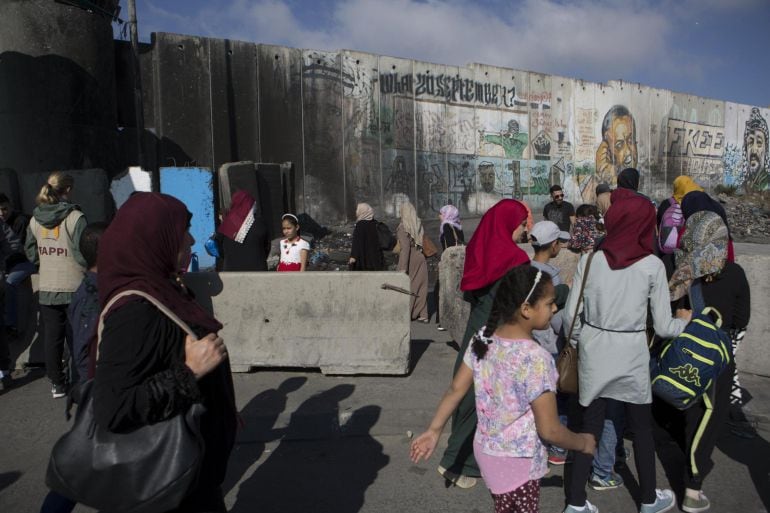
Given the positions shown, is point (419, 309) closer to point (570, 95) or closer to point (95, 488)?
point (95, 488)

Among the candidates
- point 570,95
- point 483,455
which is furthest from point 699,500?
point 570,95

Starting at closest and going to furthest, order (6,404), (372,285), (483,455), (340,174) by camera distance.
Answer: (483,455) < (6,404) < (372,285) < (340,174)

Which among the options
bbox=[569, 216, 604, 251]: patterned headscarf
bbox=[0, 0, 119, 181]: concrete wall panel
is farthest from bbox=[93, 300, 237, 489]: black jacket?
bbox=[0, 0, 119, 181]: concrete wall panel

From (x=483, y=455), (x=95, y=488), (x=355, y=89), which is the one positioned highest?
(x=355, y=89)

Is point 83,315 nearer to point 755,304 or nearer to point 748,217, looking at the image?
point 755,304

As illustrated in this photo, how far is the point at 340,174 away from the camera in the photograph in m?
16.0

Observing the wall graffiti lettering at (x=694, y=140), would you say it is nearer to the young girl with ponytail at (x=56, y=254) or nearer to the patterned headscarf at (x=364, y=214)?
the patterned headscarf at (x=364, y=214)

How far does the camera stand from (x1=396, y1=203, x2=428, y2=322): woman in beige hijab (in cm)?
864

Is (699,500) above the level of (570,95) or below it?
below

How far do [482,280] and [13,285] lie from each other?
4.87 metres

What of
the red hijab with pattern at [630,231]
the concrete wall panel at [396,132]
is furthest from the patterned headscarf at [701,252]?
the concrete wall panel at [396,132]

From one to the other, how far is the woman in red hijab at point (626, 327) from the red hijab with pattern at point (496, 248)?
0.52 m

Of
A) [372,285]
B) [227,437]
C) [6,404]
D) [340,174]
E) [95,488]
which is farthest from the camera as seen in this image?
[340,174]

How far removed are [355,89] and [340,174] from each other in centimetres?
223
